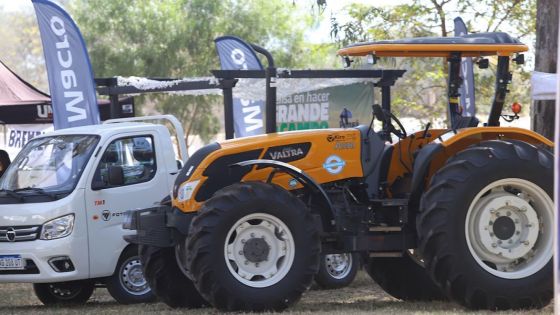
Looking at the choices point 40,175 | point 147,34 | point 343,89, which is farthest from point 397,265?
point 147,34

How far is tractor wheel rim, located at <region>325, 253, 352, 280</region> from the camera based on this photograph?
1270cm

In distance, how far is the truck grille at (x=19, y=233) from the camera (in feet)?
34.8

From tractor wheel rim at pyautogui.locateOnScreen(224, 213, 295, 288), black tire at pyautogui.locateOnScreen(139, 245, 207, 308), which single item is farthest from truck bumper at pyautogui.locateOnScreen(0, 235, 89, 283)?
tractor wheel rim at pyautogui.locateOnScreen(224, 213, 295, 288)

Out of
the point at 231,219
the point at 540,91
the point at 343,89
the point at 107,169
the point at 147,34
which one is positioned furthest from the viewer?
the point at 147,34

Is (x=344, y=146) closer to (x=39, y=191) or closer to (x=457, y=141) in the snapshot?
(x=457, y=141)

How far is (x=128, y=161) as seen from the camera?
37.4 ft

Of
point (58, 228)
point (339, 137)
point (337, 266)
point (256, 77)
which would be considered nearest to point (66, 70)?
point (256, 77)

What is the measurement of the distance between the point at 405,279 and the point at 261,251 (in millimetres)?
2159

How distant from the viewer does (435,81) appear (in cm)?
2314

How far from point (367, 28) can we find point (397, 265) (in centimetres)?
1113

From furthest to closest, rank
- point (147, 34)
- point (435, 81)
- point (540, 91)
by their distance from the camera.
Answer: point (147, 34) < point (435, 81) < point (540, 91)

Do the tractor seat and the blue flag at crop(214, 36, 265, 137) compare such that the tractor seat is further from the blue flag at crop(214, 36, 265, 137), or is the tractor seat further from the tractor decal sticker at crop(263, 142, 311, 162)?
the blue flag at crop(214, 36, 265, 137)

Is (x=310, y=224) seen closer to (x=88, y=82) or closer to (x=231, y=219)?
(x=231, y=219)

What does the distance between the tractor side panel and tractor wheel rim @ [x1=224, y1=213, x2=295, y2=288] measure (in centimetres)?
55
